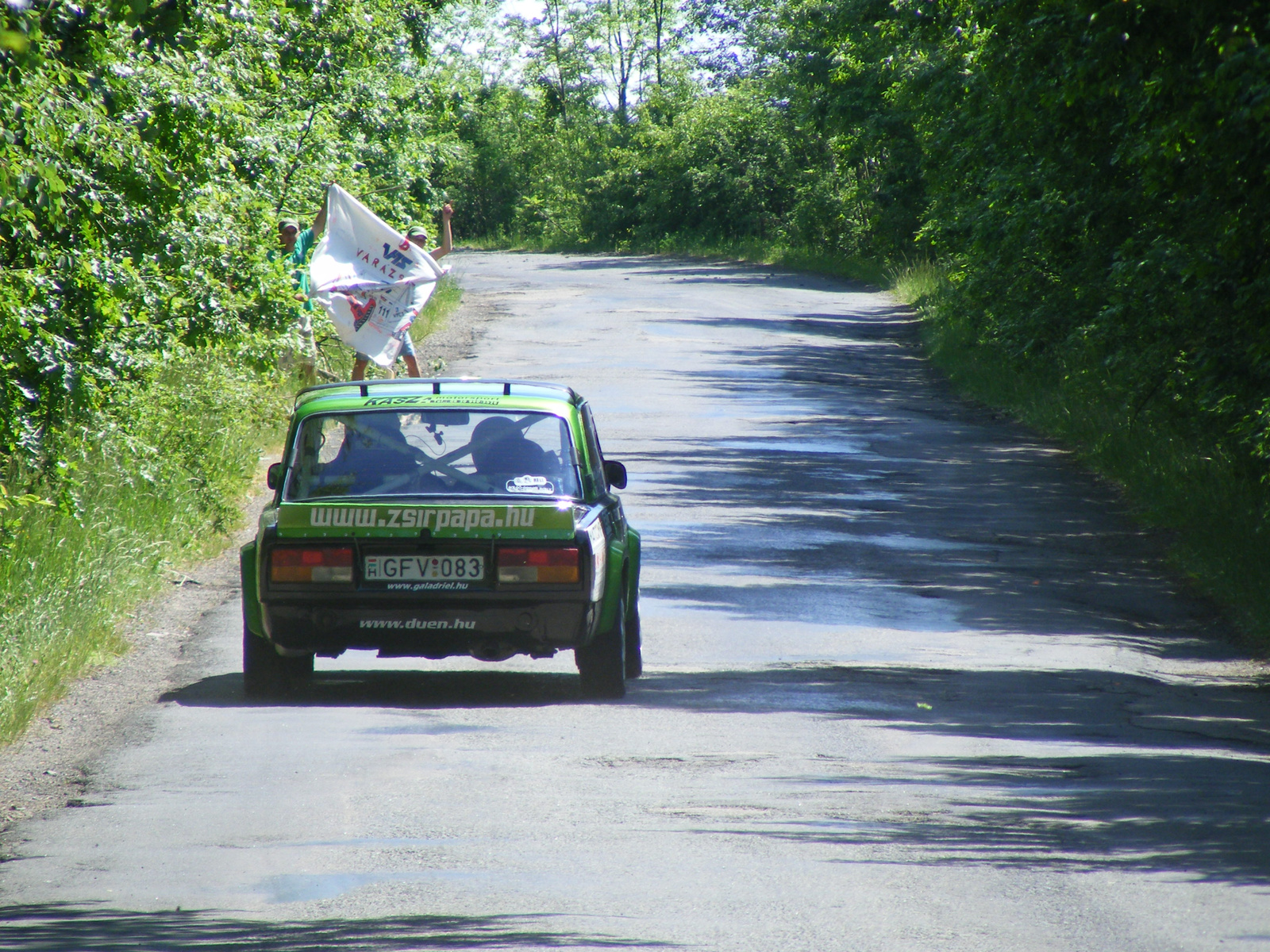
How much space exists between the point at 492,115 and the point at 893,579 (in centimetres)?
8228

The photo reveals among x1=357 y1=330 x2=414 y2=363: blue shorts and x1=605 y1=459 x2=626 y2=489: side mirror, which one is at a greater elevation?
x1=605 y1=459 x2=626 y2=489: side mirror

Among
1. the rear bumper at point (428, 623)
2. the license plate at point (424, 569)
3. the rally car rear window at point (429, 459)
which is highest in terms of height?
the rally car rear window at point (429, 459)

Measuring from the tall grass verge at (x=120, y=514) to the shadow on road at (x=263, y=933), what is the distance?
9.78 ft

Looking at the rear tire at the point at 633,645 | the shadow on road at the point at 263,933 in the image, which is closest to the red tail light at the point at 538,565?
the rear tire at the point at 633,645

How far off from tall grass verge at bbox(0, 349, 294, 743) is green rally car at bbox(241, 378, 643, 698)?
136cm

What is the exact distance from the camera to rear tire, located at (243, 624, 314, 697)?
9.06 metres

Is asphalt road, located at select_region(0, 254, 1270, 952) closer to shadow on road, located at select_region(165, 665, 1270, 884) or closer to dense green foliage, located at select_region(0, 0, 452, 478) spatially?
shadow on road, located at select_region(165, 665, 1270, 884)

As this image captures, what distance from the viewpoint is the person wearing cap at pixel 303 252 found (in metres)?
17.4

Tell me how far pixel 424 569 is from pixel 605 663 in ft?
3.80

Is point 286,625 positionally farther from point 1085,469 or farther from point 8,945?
point 1085,469

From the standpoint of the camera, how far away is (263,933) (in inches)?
216

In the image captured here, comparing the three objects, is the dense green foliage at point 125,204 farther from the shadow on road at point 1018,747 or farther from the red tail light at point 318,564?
the shadow on road at point 1018,747

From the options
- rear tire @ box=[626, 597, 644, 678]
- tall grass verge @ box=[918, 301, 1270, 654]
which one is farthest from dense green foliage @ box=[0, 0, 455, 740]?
tall grass verge @ box=[918, 301, 1270, 654]

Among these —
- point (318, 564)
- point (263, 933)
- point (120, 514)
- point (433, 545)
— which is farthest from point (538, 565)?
point (120, 514)
